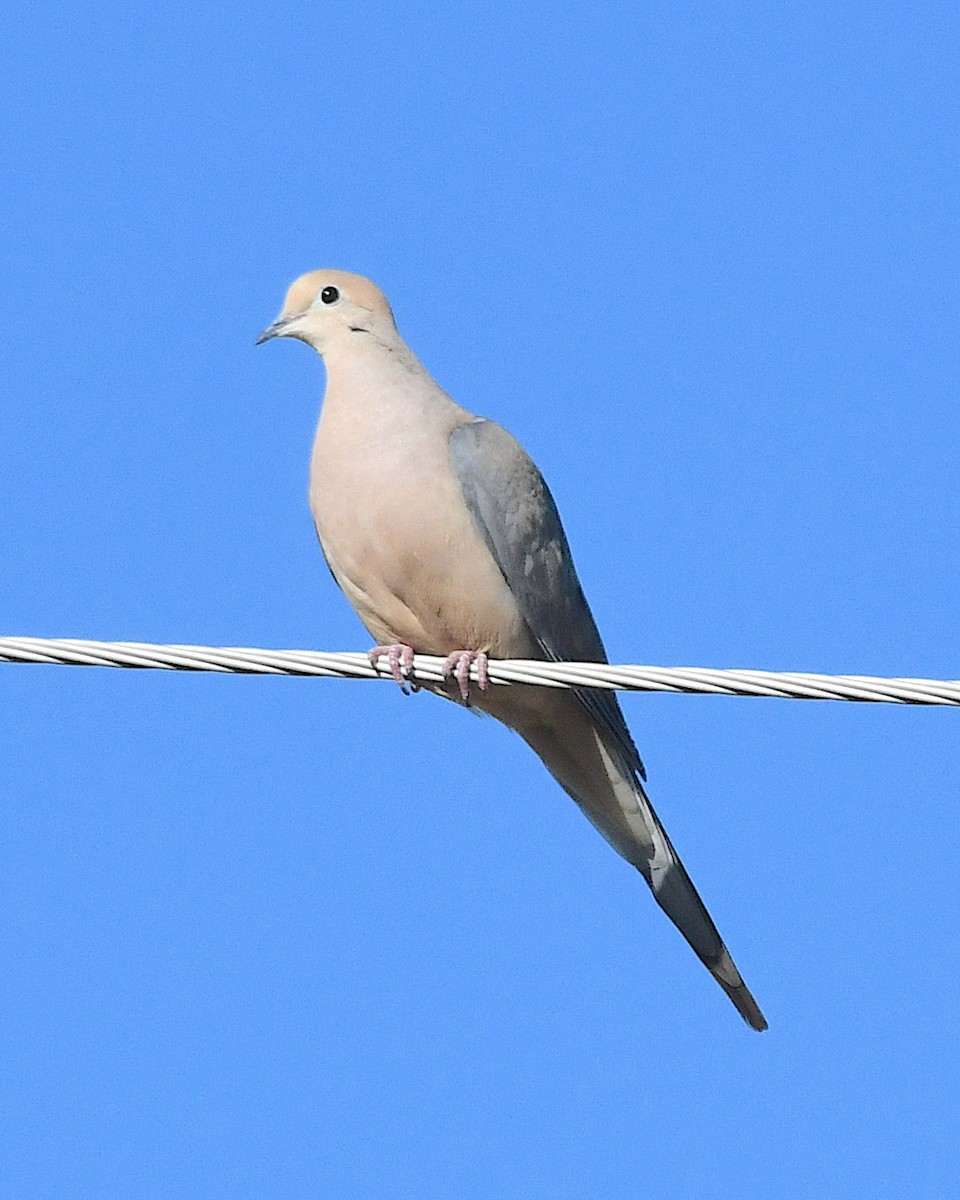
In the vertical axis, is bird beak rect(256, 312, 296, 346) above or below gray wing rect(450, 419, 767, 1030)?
above

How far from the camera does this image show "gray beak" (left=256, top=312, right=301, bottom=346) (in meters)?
6.26

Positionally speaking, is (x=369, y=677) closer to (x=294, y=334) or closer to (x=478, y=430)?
(x=478, y=430)

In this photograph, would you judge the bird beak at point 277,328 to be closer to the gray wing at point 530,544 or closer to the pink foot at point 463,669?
the gray wing at point 530,544

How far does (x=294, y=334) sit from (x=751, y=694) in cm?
265

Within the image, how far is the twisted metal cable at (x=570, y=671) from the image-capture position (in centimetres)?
397

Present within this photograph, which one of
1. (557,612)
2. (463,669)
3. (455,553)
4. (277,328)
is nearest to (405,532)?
(455,553)

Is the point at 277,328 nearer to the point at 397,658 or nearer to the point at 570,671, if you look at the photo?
the point at 397,658

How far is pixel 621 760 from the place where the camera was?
621 cm

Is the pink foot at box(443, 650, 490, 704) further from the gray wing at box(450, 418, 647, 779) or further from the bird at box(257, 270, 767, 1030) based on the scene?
the gray wing at box(450, 418, 647, 779)

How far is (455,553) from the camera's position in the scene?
563cm

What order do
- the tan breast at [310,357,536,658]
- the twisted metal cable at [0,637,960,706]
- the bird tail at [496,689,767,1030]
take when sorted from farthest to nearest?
the bird tail at [496,689,767,1030]
the tan breast at [310,357,536,658]
the twisted metal cable at [0,637,960,706]

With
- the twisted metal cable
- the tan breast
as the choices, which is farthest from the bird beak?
the twisted metal cable

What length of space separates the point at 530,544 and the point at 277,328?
3.67ft

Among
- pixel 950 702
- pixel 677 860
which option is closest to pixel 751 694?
pixel 950 702
